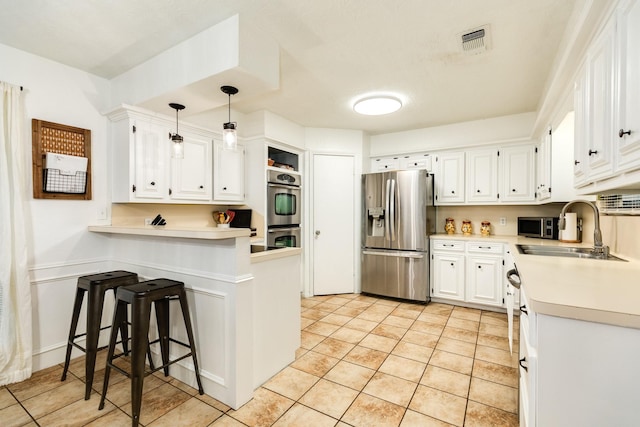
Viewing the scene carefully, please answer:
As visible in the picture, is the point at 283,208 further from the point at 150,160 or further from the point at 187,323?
the point at 187,323

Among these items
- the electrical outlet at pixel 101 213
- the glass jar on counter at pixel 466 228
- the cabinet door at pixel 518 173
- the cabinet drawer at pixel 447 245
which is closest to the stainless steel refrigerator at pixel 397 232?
the cabinet drawer at pixel 447 245

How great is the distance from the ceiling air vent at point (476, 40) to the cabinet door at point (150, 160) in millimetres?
2672

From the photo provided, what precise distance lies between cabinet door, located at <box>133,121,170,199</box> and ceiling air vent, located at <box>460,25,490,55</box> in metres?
2.67

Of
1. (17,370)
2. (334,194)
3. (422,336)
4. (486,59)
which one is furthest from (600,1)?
(17,370)

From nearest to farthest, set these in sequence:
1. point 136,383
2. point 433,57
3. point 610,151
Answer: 1. point 610,151
2. point 136,383
3. point 433,57

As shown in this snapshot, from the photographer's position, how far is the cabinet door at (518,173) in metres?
3.57

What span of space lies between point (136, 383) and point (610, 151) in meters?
2.61

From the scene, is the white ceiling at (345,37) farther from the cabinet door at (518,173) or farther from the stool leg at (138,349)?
the stool leg at (138,349)

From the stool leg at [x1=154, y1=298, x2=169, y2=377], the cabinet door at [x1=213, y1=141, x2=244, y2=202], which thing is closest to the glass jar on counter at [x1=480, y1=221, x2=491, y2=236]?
the cabinet door at [x1=213, y1=141, x2=244, y2=202]

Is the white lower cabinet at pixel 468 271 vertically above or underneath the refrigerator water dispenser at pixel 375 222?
underneath

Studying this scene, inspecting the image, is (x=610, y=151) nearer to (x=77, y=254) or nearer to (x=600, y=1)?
(x=600, y=1)

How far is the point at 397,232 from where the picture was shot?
156 inches

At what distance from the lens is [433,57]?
7.75ft

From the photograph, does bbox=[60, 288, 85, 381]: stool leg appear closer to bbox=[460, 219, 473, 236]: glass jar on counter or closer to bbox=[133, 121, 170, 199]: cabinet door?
bbox=[133, 121, 170, 199]: cabinet door
